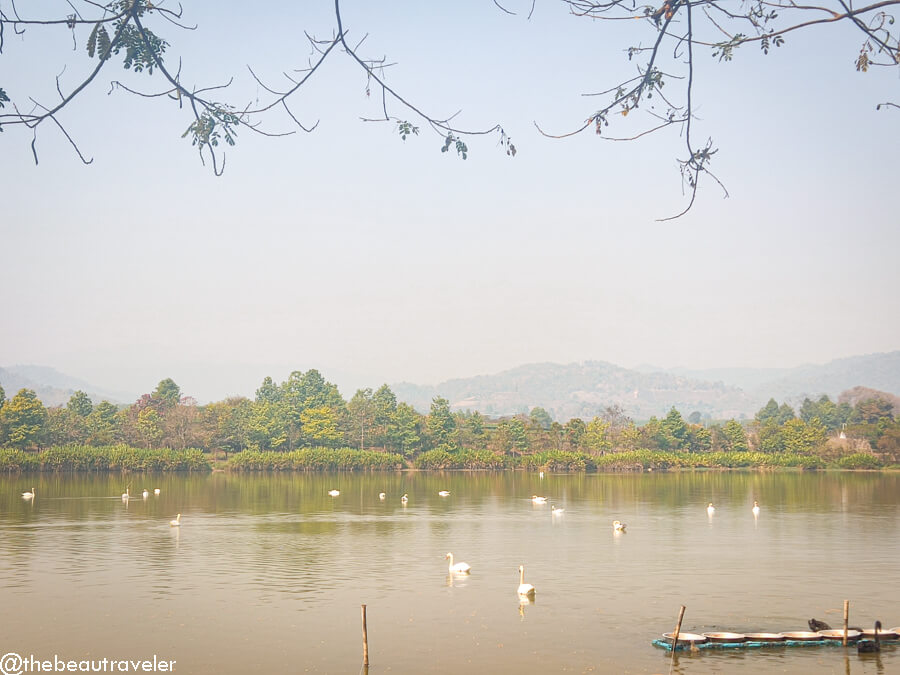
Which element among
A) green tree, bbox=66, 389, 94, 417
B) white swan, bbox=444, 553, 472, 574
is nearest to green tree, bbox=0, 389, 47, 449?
green tree, bbox=66, 389, 94, 417

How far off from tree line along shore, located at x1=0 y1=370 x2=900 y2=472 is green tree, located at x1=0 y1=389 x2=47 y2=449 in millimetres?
378

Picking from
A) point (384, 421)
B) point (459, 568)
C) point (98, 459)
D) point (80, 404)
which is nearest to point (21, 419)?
point (98, 459)

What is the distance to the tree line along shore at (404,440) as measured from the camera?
83438mm

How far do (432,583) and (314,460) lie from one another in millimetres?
63704

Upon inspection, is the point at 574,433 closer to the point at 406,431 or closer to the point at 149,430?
the point at 406,431

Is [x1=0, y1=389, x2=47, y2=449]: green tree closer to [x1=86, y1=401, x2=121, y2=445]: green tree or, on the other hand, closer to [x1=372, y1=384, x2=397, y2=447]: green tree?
[x1=86, y1=401, x2=121, y2=445]: green tree

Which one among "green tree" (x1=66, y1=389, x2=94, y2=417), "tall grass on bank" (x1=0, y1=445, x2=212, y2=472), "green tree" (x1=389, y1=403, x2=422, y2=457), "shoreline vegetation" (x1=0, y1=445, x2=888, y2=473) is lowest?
"shoreline vegetation" (x1=0, y1=445, x2=888, y2=473)

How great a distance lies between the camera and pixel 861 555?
2709cm

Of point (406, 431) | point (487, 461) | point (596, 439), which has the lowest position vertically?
point (487, 461)

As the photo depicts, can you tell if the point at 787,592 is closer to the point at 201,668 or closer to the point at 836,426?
the point at 201,668

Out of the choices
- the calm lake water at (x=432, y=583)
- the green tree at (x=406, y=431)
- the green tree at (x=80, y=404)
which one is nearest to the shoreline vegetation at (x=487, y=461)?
the green tree at (x=406, y=431)

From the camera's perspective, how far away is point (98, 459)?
7469 centimetres

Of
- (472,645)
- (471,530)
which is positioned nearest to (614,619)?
(472,645)

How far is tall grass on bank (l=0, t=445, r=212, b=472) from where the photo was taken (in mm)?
70625
